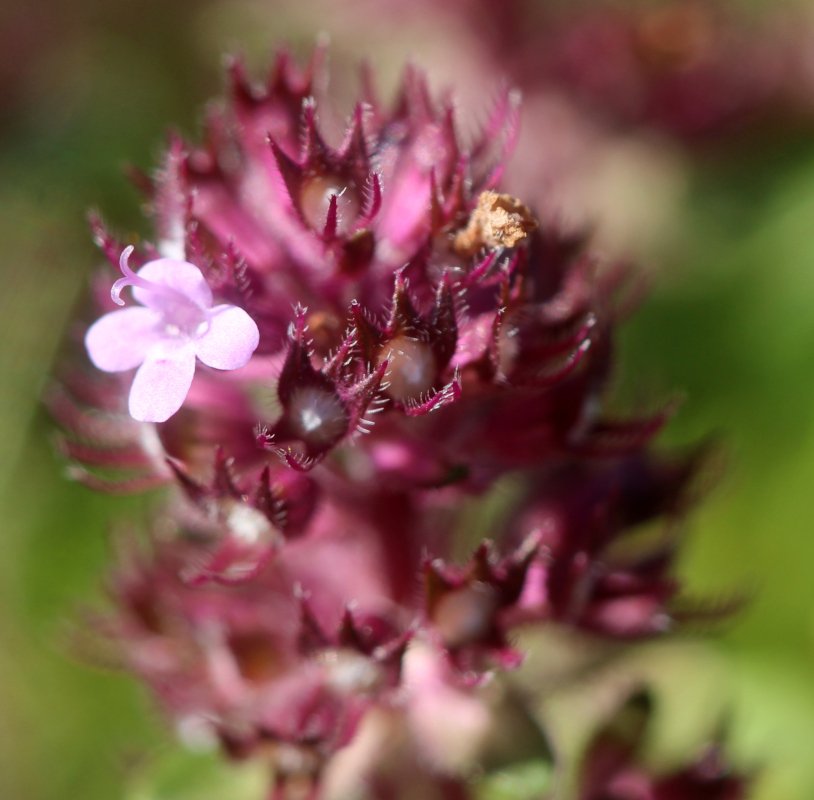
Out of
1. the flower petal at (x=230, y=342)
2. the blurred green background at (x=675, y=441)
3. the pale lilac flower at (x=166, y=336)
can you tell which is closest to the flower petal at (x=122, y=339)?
the pale lilac flower at (x=166, y=336)

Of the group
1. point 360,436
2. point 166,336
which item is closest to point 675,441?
point 360,436

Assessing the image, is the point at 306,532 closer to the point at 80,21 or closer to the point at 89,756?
the point at 89,756

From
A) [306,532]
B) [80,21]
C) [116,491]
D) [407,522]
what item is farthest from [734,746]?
[80,21]

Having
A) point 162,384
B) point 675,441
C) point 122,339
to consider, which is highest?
point 675,441

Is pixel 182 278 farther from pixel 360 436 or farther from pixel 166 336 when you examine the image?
pixel 360 436

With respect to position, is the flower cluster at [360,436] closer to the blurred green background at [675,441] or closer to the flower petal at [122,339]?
the flower petal at [122,339]
